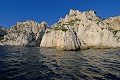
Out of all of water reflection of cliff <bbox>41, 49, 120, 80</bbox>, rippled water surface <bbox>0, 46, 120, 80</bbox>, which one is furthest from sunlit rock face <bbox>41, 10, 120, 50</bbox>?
rippled water surface <bbox>0, 46, 120, 80</bbox>

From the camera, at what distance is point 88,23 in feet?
371

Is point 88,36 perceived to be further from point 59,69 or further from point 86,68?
point 59,69

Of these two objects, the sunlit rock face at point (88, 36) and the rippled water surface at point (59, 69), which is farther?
the sunlit rock face at point (88, 36)

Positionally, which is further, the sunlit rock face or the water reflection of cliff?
the sunlit rock face

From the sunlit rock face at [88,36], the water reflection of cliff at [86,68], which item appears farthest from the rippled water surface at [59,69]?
the sunlit rock face at [88,36]

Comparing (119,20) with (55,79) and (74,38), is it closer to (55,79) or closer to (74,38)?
(74,38)

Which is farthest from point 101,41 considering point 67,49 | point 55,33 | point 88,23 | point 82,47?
point 55,33

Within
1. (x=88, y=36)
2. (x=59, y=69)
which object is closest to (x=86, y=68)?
(x=59, y=69)

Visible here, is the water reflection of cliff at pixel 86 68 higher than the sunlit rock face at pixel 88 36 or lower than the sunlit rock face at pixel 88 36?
lower

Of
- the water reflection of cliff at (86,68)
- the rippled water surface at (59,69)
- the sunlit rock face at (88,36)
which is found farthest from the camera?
the sunlit rock face at (88,36)

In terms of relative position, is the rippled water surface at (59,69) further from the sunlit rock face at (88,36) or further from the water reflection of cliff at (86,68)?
the sunlit rock face at (88,36)

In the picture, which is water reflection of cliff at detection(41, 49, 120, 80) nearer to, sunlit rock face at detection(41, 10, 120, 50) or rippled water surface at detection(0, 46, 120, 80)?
rippled water surface at detection(0, 46, 120, 80)

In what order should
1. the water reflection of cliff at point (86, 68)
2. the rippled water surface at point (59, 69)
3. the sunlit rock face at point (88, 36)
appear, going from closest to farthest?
1. the rippled water surface at point (59, 69)
2. the water reflection of cliff at point (86, 68)
3. the sunlit rock face at point (88, 36)

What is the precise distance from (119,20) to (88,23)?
227 ft
